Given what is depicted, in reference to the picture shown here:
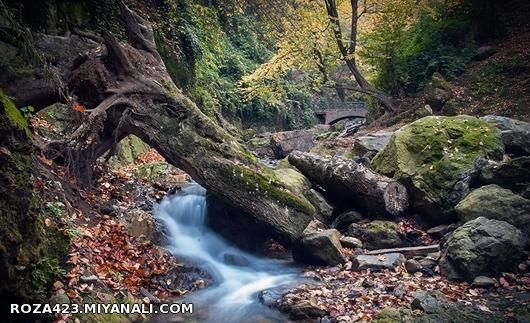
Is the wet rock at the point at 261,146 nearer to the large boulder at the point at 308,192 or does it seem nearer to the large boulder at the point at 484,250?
the large boulder at the point at 308,192

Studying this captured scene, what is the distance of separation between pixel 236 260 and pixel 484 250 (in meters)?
4.33

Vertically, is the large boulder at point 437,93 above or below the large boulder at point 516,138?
above

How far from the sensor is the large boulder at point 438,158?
8.27 m

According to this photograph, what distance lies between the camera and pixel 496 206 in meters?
7.04

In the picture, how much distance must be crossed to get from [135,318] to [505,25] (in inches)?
703

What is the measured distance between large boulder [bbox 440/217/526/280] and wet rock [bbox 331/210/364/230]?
249 centimetres

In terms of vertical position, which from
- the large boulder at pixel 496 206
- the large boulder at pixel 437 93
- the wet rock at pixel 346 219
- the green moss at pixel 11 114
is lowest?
the wet rock at pixel 346 219

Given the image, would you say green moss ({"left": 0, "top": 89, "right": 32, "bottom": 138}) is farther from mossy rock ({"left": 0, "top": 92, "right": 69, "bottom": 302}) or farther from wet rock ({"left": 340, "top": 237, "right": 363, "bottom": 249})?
wet rock ({"left": 340, "top": 237, "right": 363, "bottom": 249})

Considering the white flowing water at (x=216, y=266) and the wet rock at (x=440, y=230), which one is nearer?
the white flowing water at (x=216, y=266)

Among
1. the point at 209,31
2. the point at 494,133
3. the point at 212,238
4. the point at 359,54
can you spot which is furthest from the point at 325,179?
the point at 359,54

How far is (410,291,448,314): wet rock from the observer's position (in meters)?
5.04

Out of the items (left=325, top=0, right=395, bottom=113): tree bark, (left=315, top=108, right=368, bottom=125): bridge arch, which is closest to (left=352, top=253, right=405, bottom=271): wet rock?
(left=325, top=0, right=395, bottom=113): tree bark

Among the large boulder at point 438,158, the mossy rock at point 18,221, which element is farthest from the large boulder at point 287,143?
the mossy rock at point 18,221

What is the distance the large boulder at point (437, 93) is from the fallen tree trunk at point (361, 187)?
8.40 m
